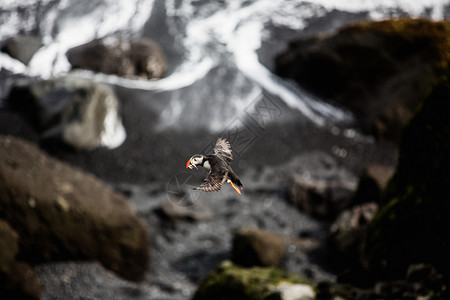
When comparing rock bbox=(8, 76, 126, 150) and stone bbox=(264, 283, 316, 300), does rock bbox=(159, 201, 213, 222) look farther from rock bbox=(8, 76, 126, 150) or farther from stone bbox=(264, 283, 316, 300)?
stone bbox=(264, 283, 316, 300)

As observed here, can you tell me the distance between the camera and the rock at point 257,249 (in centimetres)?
605

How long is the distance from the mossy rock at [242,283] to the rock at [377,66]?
6875 millimetres

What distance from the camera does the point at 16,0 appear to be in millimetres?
5180

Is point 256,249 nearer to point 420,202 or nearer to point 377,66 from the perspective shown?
point 420,202

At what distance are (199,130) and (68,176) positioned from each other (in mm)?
2667

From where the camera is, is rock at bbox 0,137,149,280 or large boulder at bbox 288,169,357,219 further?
large boulder at bbox 288,169,357,219

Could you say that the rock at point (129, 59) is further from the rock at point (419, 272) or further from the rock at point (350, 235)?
the rock at point (419, 272)

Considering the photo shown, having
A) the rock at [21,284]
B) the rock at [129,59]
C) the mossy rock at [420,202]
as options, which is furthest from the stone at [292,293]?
the rock at [129,59]

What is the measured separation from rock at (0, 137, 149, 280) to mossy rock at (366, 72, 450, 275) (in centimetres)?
353

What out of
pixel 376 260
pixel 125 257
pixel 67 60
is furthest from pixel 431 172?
pixel 67 60

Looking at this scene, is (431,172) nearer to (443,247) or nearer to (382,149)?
(443,247)

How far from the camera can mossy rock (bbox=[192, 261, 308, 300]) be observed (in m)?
3.13

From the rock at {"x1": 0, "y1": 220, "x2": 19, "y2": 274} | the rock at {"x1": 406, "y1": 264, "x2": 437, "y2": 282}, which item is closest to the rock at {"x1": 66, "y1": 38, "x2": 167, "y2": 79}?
the rock at {"x1": 0, "y1": 220, "x2": 19, "y2": 274}

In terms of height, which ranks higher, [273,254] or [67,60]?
[67,60]
